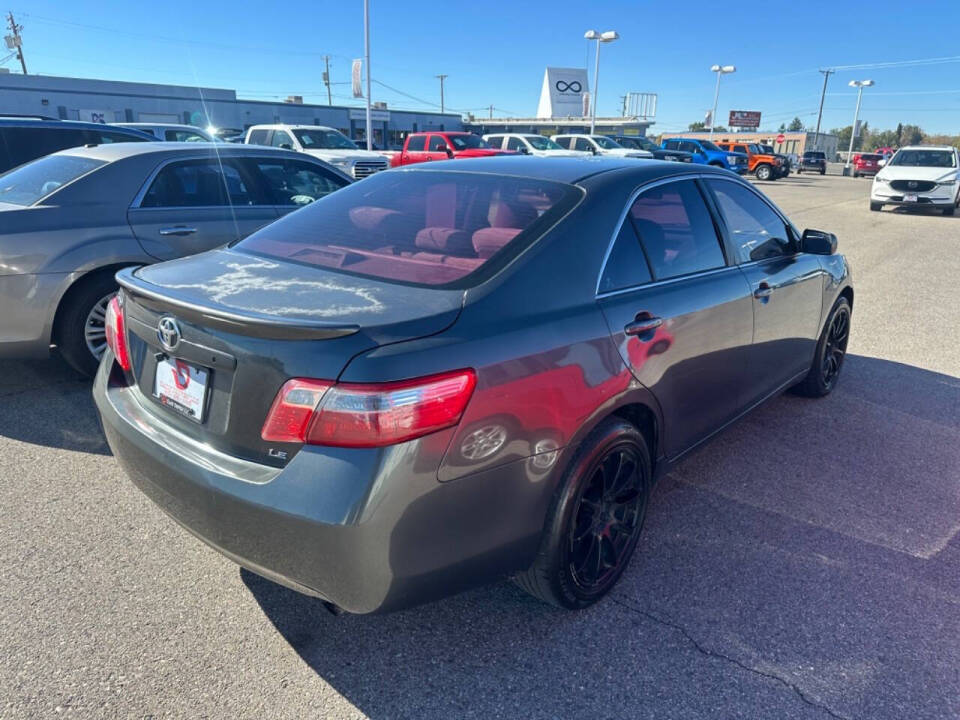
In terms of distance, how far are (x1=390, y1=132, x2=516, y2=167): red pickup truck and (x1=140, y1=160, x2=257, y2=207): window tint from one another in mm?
14249

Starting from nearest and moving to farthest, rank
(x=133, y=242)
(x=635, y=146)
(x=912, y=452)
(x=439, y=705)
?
(x=439, y=705)
(x=912, y=452)
(x=133, y=242)
(x=635, y=146)

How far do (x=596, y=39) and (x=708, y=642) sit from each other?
34994mm

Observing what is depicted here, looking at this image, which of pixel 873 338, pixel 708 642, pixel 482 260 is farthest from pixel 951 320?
pixel 482 260

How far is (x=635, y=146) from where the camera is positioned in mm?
27547

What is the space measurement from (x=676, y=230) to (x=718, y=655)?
1.76 m

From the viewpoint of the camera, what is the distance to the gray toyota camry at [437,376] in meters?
1.83

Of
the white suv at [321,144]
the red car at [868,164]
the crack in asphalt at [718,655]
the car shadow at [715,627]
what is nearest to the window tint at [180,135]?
the white suv at [321,144]

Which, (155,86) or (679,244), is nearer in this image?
(679,244)

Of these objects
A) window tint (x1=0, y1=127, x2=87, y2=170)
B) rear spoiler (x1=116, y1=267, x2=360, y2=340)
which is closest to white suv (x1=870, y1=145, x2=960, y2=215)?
window tint (x1=0, y1=127, x2=87, y2=170)

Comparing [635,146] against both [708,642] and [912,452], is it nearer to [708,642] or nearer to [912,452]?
[912,452]

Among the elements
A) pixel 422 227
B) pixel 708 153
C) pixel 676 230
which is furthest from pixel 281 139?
pixel 708 153

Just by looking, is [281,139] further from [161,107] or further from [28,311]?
[161,107]

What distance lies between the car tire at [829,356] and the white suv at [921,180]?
15.3m

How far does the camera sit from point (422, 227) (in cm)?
273
